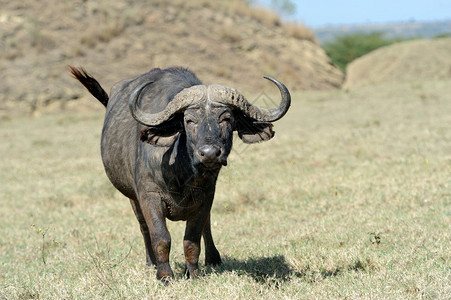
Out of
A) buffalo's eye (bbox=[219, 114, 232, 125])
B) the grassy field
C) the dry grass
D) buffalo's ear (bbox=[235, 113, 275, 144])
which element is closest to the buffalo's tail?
the grassy field

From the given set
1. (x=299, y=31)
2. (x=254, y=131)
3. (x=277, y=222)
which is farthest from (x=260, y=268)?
(x=299, y=31)

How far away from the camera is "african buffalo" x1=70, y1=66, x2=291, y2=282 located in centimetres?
452

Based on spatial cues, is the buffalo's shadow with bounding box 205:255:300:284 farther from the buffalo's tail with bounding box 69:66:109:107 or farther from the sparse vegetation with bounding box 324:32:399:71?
the sparse vegetation with bounding box 324:32:399:71

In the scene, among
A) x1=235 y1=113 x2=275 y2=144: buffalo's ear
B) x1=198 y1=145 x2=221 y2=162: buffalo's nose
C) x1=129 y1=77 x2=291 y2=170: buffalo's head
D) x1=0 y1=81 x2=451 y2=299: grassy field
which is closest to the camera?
x1=198 y1=145 x2=221 y2=162: buffalo's nose

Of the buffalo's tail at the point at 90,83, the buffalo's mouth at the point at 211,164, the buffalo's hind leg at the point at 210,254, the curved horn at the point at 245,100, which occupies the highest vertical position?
the curved horn at the point at 245,100

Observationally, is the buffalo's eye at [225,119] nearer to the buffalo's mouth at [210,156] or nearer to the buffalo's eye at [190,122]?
the buffalo's eye at [190,122]

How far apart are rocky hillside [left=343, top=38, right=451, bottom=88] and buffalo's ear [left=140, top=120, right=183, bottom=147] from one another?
2499 cm

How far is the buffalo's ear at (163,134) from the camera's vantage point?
15.8 ft

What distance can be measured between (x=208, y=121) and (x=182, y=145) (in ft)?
1.83

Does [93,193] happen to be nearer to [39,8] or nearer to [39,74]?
[39,74]

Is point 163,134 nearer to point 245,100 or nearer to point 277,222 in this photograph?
point 245,100

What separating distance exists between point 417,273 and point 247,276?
140cm

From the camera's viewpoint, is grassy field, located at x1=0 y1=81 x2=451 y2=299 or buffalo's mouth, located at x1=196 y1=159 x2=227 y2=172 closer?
buffalo's mouth, located at x1=196 y1=159 x2=227 y2=172

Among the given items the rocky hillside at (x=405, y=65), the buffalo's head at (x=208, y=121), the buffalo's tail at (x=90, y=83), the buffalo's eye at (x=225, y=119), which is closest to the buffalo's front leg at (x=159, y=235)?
the buffalo's head at (x=208, y=121)
